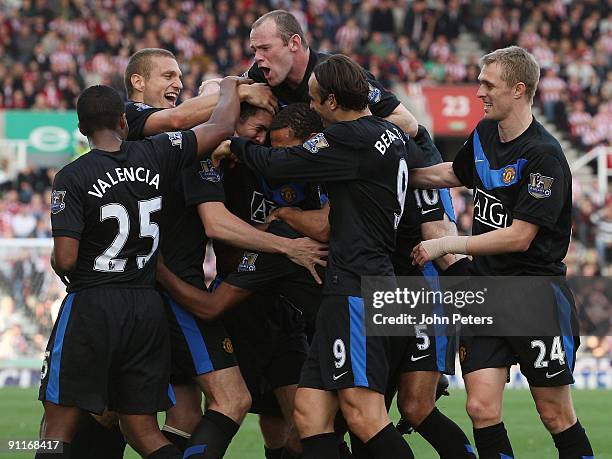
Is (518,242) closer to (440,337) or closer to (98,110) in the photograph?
(440,337)

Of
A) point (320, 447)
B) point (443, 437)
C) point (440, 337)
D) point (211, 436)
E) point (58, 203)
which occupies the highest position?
point (58, 203)

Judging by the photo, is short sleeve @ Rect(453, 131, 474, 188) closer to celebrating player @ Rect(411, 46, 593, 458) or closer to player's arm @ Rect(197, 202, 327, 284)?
celebrating player @ Rect(411, 46, 593, 458)

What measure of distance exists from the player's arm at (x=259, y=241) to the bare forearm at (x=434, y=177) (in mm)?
820

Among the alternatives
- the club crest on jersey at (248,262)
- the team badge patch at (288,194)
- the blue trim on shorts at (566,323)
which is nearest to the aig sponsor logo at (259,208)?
the team badge patch at (288,194)

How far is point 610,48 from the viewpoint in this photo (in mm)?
27328

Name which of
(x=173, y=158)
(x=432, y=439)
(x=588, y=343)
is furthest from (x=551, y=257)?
(x=588, y=343)

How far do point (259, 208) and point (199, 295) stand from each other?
2.30 feet

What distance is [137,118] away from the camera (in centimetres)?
692

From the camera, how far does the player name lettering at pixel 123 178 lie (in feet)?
19.9

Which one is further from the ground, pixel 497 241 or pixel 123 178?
pixel 123 178

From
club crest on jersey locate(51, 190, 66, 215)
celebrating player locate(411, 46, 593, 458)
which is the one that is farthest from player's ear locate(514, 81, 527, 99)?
club crest on jersey locate(51, 190, 66, 215)

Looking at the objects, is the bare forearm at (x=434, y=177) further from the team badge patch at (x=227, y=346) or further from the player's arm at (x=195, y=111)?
the team badge patch at (x=227, y=346)

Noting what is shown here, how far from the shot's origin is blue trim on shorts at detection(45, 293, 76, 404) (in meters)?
6.07

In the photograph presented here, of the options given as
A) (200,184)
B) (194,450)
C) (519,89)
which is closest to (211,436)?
(194,450)
